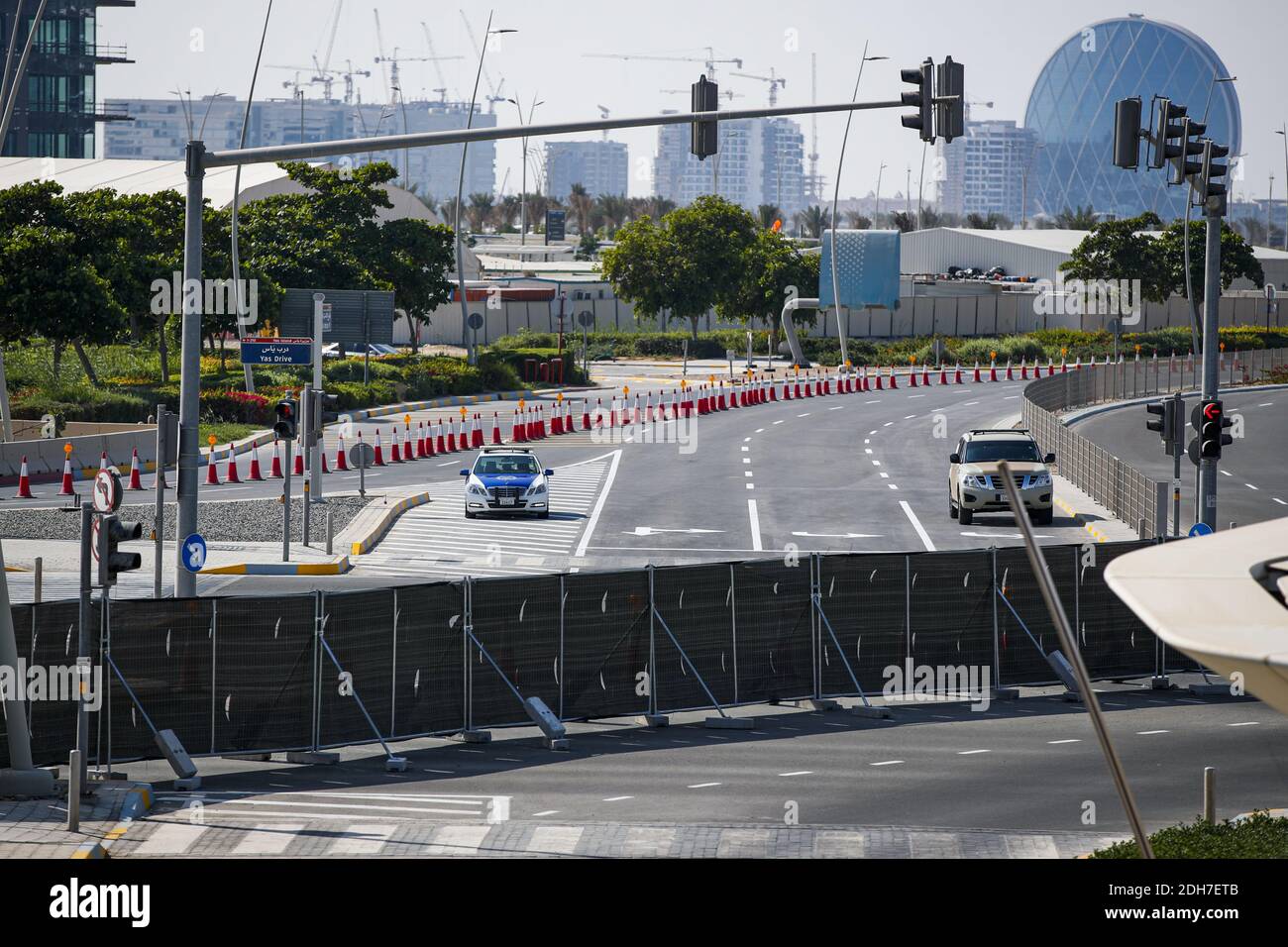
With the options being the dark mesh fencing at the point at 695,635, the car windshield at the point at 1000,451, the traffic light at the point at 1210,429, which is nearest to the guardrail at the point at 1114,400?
the traffic light at the point at 1210,429

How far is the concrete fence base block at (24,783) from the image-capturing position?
15266 mm

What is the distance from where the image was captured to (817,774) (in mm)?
16562

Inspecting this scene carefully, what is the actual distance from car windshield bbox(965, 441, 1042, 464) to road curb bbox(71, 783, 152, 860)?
2273cm

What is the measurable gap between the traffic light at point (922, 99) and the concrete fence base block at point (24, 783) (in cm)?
1147

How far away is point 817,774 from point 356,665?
4.88 meters

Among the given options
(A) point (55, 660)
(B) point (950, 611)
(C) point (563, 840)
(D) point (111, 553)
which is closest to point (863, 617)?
(B) point (950, 611)

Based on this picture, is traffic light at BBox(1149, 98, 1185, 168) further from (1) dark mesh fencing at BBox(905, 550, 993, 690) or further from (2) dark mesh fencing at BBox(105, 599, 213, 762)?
(2) dark mesh fencing at BBox(105, 599, 213, 762)

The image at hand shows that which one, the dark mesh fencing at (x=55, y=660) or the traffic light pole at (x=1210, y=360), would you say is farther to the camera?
the traffic light pole at (x=1210, y=360)

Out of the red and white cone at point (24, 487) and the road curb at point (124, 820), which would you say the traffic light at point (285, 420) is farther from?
the road curb at point (124, 820)

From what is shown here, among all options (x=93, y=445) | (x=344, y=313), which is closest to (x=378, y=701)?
(x=93, y=445)

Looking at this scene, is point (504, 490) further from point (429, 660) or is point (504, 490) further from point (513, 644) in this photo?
point (429, 660)
